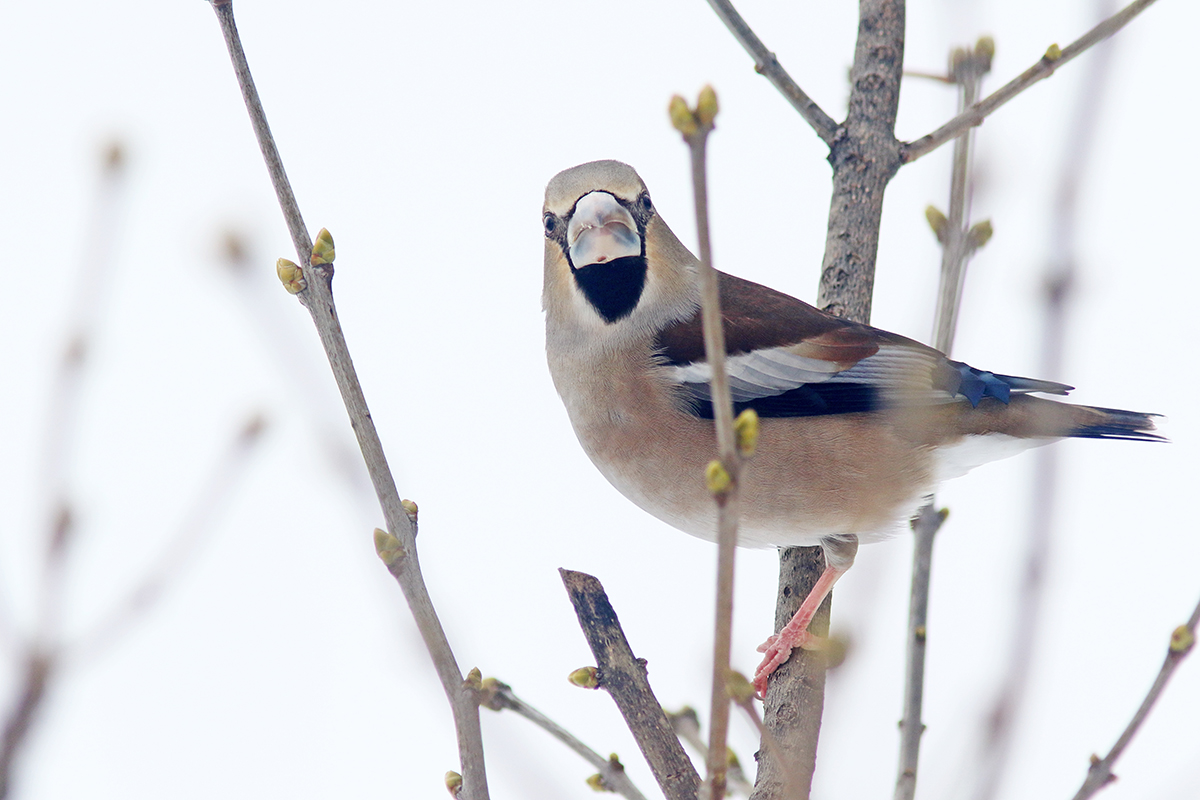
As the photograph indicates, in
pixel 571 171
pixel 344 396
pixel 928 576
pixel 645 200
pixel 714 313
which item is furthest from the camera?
pixel 645 200

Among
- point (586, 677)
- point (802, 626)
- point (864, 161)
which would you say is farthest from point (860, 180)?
point (586, 677)

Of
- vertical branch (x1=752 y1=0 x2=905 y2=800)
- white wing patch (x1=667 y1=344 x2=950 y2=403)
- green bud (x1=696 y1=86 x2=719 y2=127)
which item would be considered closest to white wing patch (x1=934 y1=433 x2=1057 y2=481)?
white wing patch (x1=667 y1=344 x2=950 y2=403)

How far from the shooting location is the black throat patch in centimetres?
287

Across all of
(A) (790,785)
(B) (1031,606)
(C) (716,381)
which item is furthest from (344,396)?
(B) (1031,606)

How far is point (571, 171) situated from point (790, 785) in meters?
1.76

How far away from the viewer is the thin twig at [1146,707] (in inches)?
51.7

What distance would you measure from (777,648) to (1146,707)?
151 centimetres

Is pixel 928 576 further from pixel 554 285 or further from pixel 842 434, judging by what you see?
pixel 554 285

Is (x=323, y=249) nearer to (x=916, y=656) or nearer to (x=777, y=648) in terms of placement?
(x=916, y=656)

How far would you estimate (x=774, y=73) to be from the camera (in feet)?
9.70

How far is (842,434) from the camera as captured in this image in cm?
283

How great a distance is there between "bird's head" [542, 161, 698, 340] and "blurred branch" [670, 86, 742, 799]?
4.97ft

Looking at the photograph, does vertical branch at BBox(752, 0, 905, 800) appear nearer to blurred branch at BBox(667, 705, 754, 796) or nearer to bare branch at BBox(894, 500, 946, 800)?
blurred branch at BBox(667, 705, 754, 796)

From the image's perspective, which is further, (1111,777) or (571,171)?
(571,171)
